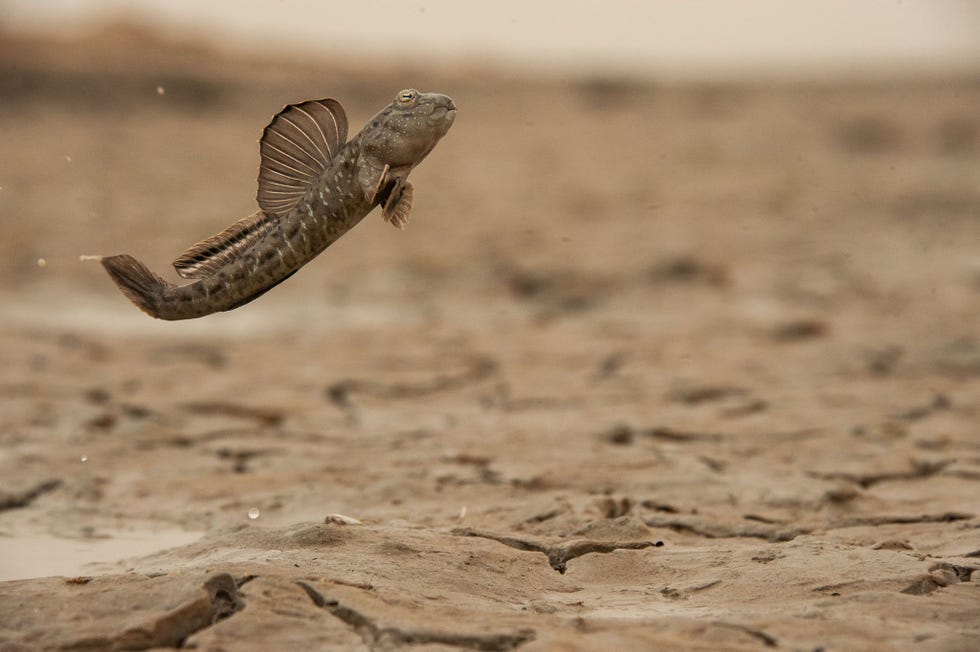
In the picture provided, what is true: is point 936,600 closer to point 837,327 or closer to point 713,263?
point 837,327

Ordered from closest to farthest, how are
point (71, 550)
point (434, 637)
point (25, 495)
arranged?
point (434, 637) → point (71, 550) → point (25, 495)

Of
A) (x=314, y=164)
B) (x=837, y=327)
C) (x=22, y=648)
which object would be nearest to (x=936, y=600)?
(x=314, y=164)

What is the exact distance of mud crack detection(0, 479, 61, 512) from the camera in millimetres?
4051

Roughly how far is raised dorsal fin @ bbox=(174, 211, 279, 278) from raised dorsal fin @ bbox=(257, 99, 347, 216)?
0.04 m

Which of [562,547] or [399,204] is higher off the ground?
[399,204]

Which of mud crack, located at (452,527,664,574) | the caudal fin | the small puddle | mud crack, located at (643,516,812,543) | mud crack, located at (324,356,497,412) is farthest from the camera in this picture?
mud crack, located at (324,356,497,412)

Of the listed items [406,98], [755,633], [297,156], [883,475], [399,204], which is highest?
[406,98]

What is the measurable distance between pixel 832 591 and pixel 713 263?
5766mm

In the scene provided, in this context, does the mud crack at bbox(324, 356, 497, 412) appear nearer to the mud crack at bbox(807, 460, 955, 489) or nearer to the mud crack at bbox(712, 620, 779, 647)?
the mud crack at bbox(807, 460, 955, 489)

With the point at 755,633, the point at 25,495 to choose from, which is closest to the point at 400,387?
the point at 25,495

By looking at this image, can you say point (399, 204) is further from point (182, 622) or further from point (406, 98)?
point (182, 622)

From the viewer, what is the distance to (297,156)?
2.69 metres

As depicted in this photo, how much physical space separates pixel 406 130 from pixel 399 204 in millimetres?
159

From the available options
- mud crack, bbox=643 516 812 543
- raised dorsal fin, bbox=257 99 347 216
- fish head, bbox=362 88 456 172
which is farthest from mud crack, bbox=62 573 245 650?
mud crack, bbox=643 516 812 543
